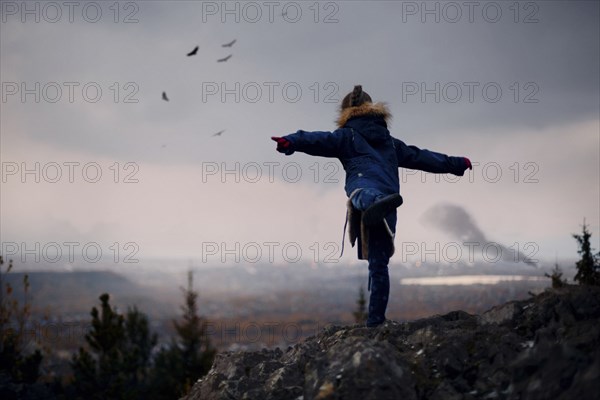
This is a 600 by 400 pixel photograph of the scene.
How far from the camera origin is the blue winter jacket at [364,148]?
688 centimetres

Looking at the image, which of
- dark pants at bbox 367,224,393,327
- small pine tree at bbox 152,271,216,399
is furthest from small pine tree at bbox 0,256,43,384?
dark pants at bbox 367,224,393,327

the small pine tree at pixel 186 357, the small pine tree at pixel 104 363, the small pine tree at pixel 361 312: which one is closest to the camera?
the small pine tree at pixel 104 363

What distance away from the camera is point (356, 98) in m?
7.54

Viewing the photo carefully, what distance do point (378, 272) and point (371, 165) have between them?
148cm

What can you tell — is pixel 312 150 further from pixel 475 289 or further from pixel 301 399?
pixel 475 289

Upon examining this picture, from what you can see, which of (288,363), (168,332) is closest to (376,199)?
(288,363)

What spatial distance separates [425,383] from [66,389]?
831 inches

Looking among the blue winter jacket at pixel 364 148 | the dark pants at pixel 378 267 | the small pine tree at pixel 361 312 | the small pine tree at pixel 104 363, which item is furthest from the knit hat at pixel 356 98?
the small pine tree at pixel 361 312

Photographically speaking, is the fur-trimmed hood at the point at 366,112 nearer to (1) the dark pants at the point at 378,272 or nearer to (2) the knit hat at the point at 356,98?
(2) the knit hat at the point at 356,98

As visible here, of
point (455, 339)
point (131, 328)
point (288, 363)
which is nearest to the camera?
point (455, 339)

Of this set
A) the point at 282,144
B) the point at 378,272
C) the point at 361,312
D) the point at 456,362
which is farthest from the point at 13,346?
the point at 361,312

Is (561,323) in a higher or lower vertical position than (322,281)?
higher

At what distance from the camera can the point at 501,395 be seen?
4.60m

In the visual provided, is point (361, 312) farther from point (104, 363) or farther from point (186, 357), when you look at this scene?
point (104, 363)
